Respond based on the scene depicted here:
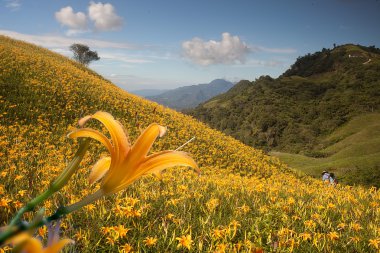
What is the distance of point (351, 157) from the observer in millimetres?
47188

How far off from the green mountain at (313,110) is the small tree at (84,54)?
53.1 m

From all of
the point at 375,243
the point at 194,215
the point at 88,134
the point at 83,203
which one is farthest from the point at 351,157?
the point at 83,203

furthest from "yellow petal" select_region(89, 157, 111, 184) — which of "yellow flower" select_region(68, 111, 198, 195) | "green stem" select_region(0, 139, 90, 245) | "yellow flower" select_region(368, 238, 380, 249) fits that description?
"yellow flower" select_region(368, 238, 380, 249)

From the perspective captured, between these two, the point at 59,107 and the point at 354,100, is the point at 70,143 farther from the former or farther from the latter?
the point at 354,100

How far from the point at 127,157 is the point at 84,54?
7044 cm

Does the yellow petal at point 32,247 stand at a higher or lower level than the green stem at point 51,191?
lower

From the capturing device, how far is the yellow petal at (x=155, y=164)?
→ 72 centimetres

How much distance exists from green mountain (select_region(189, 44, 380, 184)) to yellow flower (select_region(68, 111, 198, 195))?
211 feet

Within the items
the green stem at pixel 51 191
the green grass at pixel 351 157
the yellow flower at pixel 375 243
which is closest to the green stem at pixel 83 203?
the green stem at pixel 51 191

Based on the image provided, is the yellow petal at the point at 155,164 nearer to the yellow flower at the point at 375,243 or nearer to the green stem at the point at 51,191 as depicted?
the green stem at the point at 51,191

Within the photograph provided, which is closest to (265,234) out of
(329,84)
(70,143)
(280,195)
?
(280,195)

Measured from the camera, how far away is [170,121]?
1455cm

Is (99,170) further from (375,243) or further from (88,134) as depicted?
(375,243)

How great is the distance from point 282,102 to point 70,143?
11589 cm
